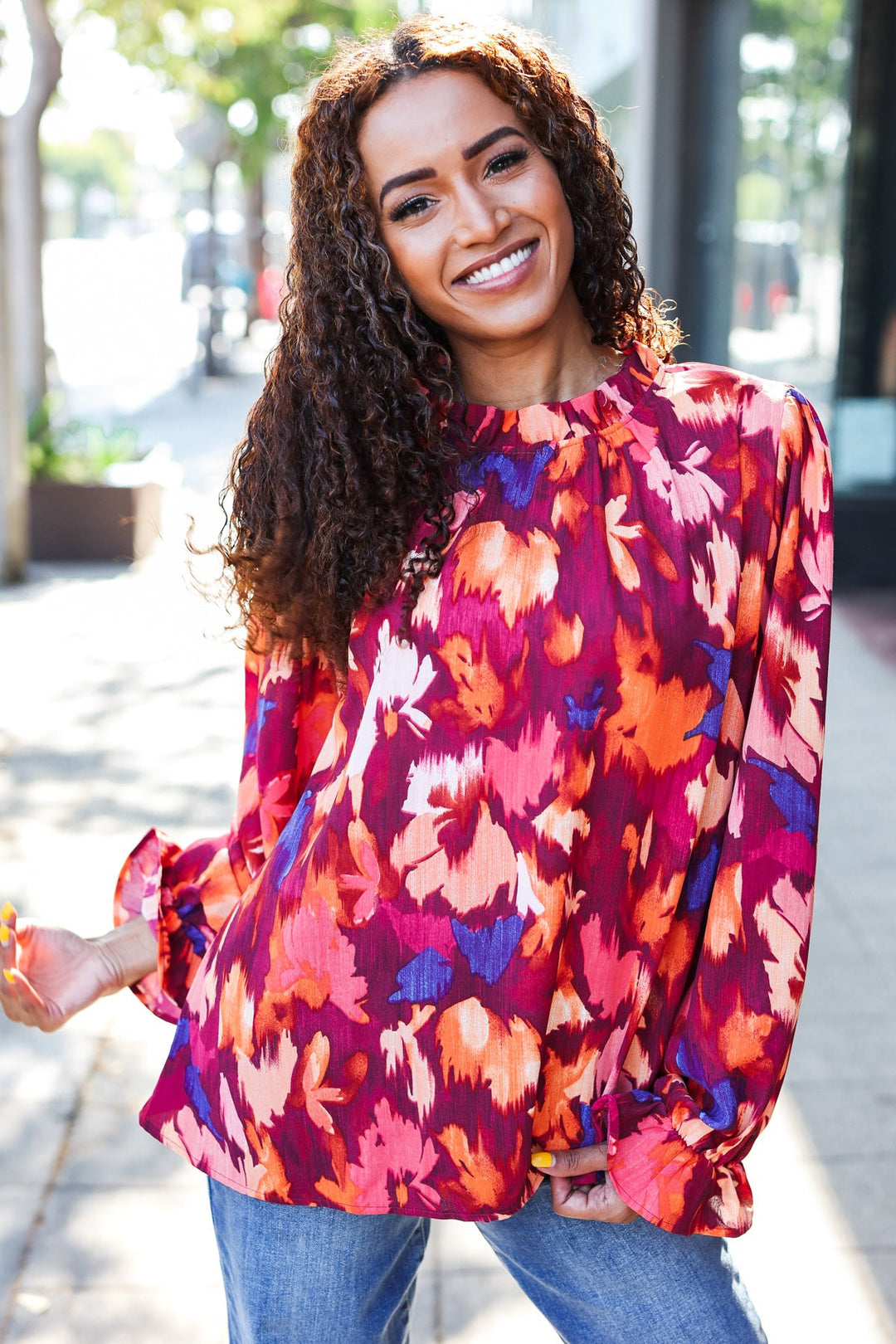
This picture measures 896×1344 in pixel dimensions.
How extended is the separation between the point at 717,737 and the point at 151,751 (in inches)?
183

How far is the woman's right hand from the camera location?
179 centimetres

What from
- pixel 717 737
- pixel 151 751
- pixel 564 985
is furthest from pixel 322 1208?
pixel 151 751

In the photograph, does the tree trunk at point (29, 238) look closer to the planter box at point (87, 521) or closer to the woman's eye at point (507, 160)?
the planter box at point (87, 521)

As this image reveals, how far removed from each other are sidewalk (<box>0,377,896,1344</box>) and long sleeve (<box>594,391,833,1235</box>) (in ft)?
3.04

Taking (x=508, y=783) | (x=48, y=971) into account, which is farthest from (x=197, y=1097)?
(x=508, y=783)

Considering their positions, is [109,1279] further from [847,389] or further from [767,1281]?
[847,389]

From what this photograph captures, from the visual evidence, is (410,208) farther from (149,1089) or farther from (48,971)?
(149,1089)

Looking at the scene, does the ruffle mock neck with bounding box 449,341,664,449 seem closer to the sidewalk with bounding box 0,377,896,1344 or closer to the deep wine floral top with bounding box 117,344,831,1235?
the deep wine floral top with bounding box 117,344,831,1235

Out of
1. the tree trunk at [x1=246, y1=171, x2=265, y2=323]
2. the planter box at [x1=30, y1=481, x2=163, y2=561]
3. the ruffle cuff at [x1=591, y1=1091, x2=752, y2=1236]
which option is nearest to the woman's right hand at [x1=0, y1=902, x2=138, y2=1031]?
the ruffle cuff at [x1=591, y1=1091, x2=752, y2=1236]

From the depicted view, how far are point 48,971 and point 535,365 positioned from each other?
0.94 m

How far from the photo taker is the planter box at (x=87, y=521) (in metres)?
9.49

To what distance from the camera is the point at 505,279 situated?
1.65 meters

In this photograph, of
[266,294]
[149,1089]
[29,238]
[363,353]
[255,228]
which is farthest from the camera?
[266,294]

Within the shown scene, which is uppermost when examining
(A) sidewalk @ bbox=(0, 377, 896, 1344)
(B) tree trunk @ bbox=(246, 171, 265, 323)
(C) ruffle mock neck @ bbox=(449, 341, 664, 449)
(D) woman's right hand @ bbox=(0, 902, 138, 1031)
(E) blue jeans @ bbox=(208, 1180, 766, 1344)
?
(B) tree trunk @ bbox=(246, 171, 265, 323)
